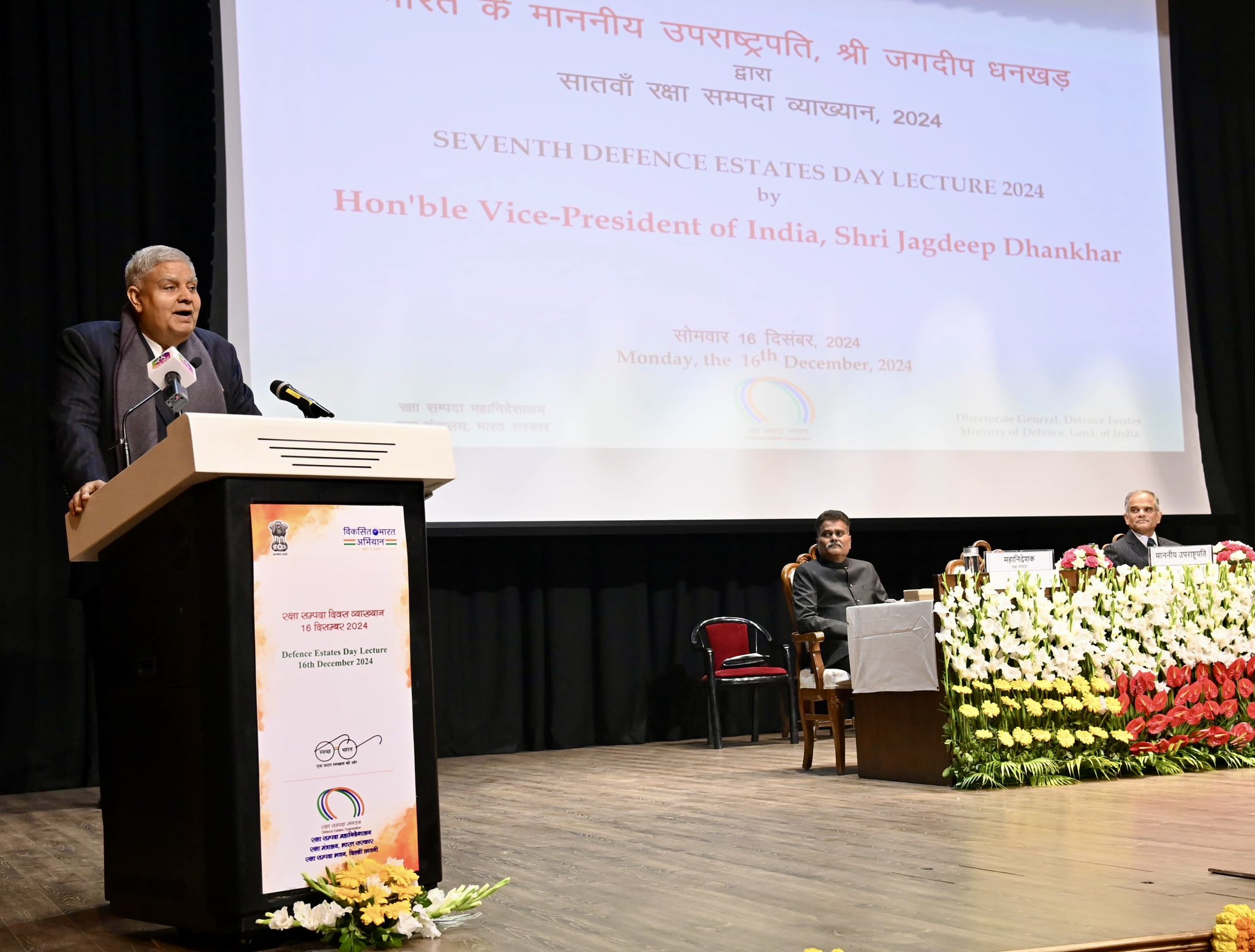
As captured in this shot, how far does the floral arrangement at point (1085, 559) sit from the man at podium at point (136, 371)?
2833 mm

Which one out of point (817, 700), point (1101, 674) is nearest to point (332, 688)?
point (1101, 674)

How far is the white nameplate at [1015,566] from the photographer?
4.34 m

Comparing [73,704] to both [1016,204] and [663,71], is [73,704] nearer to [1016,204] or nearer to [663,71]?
[663,71]

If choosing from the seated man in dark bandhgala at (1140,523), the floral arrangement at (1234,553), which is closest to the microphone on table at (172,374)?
the floral arrangement at (1234,553)

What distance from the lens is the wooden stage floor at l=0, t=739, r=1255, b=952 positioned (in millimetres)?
2139

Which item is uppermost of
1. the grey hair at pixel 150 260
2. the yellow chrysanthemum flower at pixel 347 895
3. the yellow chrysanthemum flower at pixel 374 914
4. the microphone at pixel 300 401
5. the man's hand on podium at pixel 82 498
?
the grey hair at pixel 150 260

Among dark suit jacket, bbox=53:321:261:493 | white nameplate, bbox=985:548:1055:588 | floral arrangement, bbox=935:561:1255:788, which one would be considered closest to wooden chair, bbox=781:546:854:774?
floral arrangement, bbox=935:561:1255:788


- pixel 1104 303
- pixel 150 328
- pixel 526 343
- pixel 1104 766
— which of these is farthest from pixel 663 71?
pixel 150 328

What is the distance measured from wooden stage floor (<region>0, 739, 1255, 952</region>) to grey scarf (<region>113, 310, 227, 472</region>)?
3.06 feet

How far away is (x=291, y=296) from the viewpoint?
18.0 ft

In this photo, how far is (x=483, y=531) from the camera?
579 cm

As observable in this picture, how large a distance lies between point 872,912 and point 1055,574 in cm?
248

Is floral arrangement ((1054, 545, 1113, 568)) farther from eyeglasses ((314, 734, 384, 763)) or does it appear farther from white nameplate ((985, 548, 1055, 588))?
eyeglasses ((314, 734, 384, 763))

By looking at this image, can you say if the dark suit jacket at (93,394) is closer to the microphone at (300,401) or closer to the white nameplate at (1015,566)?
the microphone at (300,401)
